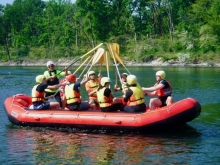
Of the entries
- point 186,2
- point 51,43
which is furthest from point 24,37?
point 186,2

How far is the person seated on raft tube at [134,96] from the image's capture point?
40.6ft

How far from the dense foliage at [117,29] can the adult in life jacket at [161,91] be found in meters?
39.5

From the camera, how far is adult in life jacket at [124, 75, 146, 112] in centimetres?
1238

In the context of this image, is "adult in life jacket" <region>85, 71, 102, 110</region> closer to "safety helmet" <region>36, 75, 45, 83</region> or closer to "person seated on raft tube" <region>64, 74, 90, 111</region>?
"person seated on raft tube" <region>64, 74, 90, 111</region>

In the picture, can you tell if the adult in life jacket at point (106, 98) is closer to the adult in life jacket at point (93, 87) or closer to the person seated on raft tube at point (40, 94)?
the adult in life jacket at point (93, 87)

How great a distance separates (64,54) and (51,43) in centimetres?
772

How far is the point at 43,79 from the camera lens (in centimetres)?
1341

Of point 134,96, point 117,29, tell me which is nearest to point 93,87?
point 134,96

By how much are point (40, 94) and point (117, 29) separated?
55044mm

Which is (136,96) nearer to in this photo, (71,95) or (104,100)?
(104,100)

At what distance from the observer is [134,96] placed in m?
12.4

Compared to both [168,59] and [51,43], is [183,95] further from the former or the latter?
[51,43]

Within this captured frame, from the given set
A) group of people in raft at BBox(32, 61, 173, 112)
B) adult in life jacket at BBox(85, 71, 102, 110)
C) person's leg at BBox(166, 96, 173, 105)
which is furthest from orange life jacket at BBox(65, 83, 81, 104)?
person's leg at BBox(166, 96, 173, 105)

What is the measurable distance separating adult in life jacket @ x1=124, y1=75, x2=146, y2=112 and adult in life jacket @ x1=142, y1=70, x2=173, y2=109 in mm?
429
